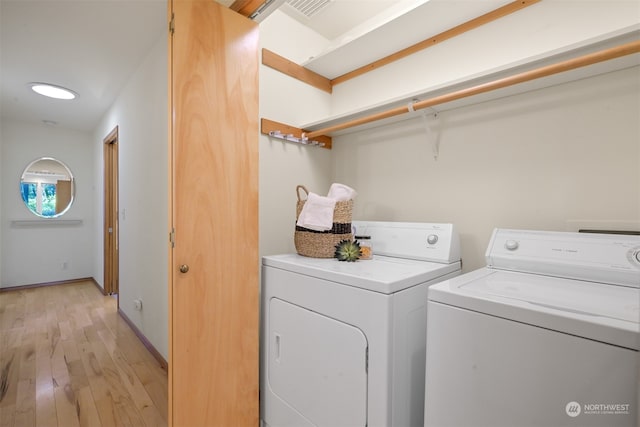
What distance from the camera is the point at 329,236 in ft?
5.08

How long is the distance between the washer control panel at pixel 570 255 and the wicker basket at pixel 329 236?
0.69 m

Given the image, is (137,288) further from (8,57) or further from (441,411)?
(441,411)

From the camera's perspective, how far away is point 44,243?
Result: 4.43 m

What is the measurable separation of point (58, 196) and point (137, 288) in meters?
3.13

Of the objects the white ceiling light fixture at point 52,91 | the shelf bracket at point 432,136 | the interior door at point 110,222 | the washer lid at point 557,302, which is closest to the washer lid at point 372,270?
the washer lid at point 557,302

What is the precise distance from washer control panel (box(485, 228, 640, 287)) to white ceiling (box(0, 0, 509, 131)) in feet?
3.89

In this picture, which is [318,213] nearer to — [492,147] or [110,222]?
[492,147]

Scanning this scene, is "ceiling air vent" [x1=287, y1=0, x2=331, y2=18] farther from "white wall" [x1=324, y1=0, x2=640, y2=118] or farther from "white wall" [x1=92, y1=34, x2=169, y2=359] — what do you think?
"white wall" [x1=92, y1=34, x2=169, y2=359]

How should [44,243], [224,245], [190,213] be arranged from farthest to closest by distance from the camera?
[44,243] < [224,245] < [190,213]

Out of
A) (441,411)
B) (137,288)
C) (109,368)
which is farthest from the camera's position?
(137,288)

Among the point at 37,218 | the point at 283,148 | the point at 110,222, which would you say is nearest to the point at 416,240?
the point at 283,148

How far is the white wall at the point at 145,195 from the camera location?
216cm

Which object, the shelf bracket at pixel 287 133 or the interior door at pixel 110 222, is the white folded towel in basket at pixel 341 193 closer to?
the shelf bracket at pixel 287 133

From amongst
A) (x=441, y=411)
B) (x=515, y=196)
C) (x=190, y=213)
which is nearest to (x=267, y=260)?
(x=190, y=213)
